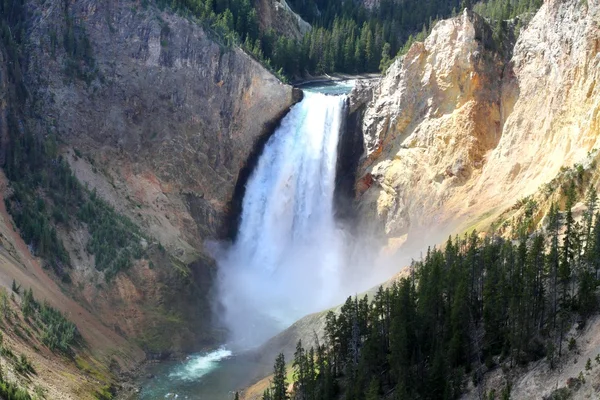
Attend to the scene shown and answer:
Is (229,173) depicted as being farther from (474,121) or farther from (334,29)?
(334,29)

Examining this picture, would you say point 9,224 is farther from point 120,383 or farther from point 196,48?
point 196,48

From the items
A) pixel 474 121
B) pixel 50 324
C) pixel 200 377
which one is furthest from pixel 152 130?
pixel 474 121

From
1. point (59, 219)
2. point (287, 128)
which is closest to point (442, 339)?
point (59, 219)

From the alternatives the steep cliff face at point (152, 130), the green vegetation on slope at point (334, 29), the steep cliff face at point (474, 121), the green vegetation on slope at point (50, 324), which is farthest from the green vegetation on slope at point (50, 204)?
the steep cliff face at point (474, 121)

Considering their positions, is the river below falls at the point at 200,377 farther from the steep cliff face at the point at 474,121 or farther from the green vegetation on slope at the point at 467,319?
the steep cliff face at the point at 474,121

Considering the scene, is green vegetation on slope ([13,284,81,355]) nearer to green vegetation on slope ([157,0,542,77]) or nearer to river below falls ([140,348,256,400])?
river below falls ([140,348,256,400])

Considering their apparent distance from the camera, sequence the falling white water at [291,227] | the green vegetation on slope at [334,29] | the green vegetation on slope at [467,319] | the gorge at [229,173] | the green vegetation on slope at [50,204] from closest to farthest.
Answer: the green vegetation on slope at [467,319]
the gorge at [229,173]
the green vegetation on slope at [50,204]
the falling white water at [291,227]
the green vegetation on slope at [334,29]

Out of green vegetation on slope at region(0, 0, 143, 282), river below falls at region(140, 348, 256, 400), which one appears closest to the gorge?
green vegetation on slope at region(0, 0, 143, 282)
